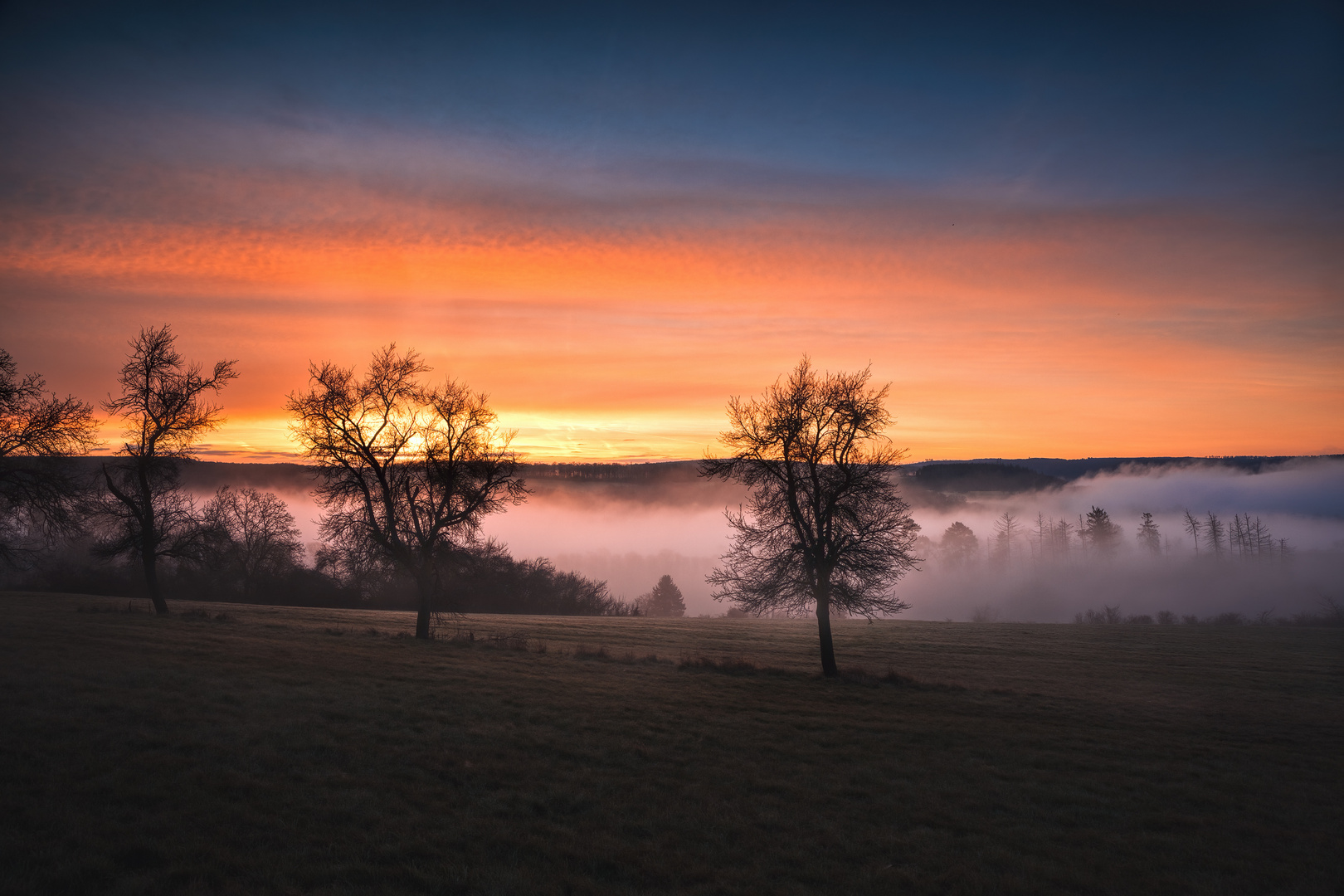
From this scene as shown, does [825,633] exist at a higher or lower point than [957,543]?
lower

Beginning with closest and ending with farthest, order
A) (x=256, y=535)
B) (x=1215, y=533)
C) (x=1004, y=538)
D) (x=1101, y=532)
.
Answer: (x=256, y=535)
(x=1101, y=532)
(x=1215, y=533)
(x=1004, y=538)

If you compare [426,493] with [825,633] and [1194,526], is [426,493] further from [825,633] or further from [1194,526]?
[1194,526]

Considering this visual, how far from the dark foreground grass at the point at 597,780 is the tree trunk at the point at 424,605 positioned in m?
5.06

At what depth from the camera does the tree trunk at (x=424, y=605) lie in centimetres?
2883

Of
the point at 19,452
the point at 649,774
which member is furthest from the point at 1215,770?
the point at 19,452

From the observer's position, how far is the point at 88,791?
874 cm

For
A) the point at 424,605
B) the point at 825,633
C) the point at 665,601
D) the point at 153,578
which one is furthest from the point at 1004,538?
the point at 153,578

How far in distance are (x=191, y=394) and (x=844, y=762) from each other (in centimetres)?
3223

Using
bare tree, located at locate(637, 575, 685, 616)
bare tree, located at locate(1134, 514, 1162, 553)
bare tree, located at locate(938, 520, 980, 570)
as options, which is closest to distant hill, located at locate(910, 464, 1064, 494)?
bare tree, located at locate(938, 520, 980, 570)

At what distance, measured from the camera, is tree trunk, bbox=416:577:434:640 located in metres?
28.8

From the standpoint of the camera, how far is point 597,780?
456 inches

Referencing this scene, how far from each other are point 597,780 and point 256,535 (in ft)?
235

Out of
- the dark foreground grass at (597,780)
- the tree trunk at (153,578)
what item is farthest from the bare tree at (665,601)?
the dark foreground grass at (597,780)

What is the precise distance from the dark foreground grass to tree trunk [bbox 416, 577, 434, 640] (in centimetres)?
506
